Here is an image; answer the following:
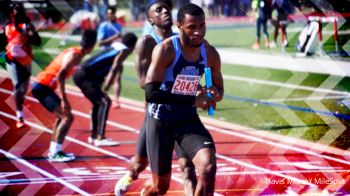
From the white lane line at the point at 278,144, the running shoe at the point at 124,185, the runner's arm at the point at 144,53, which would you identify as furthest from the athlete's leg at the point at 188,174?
the white lane line at the point at 278,144

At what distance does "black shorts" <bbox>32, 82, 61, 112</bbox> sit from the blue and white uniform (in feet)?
13.4

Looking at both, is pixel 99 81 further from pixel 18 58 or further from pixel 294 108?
pixel 294 108

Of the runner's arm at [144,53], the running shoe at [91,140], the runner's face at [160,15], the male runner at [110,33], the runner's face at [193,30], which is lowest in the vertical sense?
the running shoe at [91,140]

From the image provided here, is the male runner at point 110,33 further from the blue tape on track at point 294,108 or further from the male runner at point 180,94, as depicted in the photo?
the male runner at point 180,94

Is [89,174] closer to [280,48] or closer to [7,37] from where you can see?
[7,37]

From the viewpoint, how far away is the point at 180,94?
614 cm

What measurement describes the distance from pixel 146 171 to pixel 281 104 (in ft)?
19.0

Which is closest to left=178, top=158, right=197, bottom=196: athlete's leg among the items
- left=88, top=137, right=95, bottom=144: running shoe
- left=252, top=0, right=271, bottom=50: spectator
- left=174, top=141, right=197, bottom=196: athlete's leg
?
left=174, top=141, right=197, bottom=196: athlete's leg

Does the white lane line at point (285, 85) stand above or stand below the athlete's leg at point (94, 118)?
below

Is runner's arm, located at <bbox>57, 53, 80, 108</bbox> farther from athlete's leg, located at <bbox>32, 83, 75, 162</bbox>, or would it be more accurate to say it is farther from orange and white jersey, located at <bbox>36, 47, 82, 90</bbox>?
athlete's leg, located at <bbox>32, 83, 75, 162</bbox>

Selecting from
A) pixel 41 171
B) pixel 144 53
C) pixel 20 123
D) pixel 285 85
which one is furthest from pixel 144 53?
pixel 285 85

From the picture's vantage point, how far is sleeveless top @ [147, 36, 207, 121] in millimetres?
6062

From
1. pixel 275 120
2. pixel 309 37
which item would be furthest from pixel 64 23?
pixel 275 120

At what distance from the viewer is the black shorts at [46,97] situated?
10.1 m
